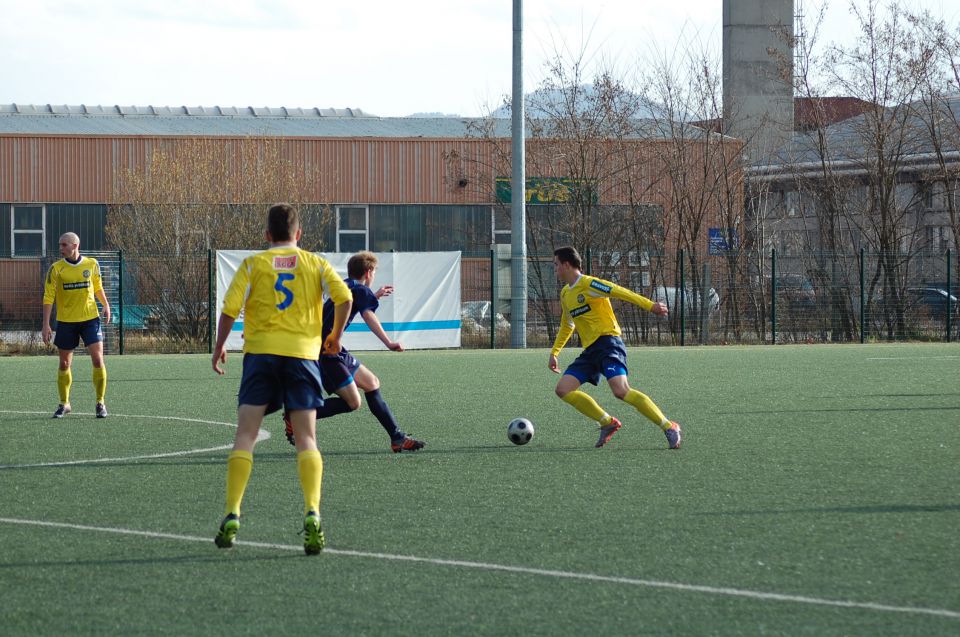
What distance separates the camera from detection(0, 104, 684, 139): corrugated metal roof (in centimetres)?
4216

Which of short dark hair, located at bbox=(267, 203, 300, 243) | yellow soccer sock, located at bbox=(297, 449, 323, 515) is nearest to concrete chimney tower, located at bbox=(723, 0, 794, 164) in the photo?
short dark hair, located at bbox=(267, 203, 300, 243)

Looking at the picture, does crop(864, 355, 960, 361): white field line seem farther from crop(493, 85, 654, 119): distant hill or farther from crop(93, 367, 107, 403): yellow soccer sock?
crop(93, 367, 107, 403): yellow soccer sock

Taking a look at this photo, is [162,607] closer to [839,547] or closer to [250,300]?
[250,300]

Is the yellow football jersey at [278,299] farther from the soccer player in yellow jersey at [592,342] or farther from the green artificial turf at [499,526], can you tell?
the soccer player in yellow jersey at [592,342]

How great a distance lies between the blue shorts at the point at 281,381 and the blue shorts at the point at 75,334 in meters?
7.21

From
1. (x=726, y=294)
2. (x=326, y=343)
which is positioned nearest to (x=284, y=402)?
(x=326, y=343)

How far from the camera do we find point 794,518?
23.3ft

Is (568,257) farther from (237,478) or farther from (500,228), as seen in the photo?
(500,228)

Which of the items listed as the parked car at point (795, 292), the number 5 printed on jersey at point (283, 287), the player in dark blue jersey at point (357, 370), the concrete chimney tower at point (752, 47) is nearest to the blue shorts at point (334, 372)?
the player in dark blue jersey at point (357, 370)

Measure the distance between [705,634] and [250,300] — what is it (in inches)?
114

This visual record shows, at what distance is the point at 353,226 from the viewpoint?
40969 mm

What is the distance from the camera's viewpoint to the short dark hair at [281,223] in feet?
21.3

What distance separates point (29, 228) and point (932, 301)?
2658 centimetres

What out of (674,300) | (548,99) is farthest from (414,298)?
(548,99)
